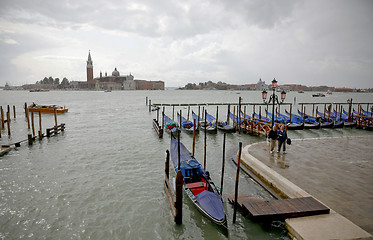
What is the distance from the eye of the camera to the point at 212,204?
20.0 ft

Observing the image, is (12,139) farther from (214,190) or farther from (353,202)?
(353,202)

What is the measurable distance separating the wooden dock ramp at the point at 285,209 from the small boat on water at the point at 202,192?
0.74m

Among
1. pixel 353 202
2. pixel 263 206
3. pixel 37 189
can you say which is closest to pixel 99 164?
pixel 37 189

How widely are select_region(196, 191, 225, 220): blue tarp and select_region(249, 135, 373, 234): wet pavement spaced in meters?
2.62

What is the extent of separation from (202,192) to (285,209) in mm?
2251

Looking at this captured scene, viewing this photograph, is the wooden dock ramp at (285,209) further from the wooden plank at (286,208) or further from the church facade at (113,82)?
the church facade at (113,82)

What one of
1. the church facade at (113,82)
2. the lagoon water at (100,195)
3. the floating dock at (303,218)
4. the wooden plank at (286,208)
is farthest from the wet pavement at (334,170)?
the church facade at (113,82)

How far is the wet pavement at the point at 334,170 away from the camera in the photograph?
5.67 metres

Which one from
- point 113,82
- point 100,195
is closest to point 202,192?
point 100,195

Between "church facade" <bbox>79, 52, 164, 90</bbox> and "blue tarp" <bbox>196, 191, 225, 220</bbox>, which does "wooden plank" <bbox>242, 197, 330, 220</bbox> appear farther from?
"church facade" <bbox>79, 52, 164, 90</bbox>

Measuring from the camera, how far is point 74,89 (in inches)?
6796

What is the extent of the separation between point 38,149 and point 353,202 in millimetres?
15214

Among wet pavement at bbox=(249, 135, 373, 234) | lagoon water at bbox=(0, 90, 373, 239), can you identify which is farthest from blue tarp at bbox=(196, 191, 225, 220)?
wet pavement at bbox=(249, 135, 373, 234)

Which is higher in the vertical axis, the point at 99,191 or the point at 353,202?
the point at 353,202
